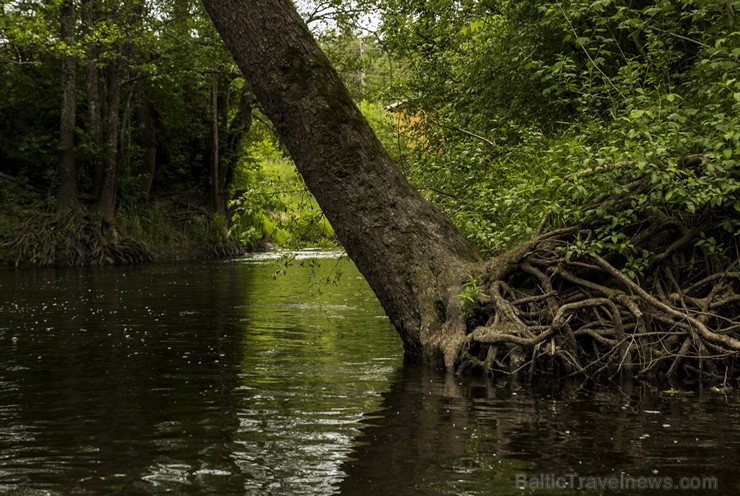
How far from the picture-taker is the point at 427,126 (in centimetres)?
1388

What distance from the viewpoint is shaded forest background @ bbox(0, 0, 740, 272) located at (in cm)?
764

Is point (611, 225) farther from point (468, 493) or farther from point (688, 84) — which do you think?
point (468, 493)

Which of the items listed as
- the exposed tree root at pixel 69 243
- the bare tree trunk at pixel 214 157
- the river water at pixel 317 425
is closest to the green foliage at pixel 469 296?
the river water at pixel 317 425

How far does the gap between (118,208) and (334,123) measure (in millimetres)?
24336

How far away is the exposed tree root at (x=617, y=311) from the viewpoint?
727 centimetres

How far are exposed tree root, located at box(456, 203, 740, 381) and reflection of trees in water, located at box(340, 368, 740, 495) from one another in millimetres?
442

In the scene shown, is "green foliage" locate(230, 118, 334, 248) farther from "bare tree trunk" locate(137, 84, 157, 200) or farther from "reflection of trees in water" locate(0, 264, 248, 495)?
"bare tree trunk" locate(137, 84, 157, 200)

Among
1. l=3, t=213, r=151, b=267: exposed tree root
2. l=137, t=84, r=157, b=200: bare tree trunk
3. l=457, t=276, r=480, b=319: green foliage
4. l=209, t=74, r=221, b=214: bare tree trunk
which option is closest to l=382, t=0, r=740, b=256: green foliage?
l=457, t=276, r=480, b=319: green foliage

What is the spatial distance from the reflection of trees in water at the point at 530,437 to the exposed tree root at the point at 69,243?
850 inches

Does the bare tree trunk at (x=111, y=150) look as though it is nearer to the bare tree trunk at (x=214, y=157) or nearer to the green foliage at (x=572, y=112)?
the bare tree trunk at (x=214, y=157)

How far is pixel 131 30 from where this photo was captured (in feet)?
87.6

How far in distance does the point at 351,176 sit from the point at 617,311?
2876 mm

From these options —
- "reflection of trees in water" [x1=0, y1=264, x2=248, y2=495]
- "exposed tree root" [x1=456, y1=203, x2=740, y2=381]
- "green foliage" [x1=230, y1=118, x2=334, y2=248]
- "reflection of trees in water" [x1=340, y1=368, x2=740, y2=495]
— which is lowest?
"reflection of trees in water" [x1=0, y1=264, x2=248, y2=495]

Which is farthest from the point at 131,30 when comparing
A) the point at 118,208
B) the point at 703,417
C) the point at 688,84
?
the point at 703,417
